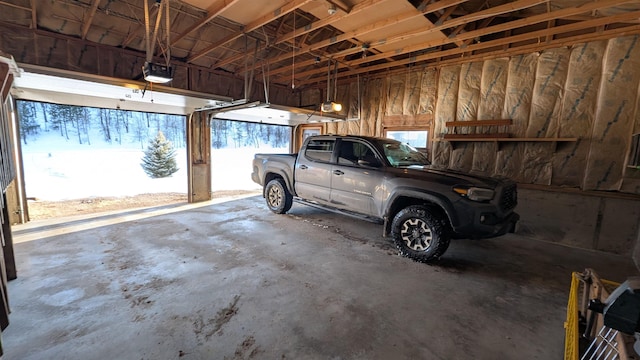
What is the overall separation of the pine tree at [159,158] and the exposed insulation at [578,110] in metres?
13.6

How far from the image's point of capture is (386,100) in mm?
6680

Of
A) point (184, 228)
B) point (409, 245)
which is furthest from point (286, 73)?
point (409, 245)

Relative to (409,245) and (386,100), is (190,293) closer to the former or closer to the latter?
(409,245)

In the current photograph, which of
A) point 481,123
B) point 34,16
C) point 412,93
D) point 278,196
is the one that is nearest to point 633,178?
point 481,123

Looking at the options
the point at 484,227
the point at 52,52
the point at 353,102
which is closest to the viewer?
the point at 484,227

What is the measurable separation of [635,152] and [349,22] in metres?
4.50

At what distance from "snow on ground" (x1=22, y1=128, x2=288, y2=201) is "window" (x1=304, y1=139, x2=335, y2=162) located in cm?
441

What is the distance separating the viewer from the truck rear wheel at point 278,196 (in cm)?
555

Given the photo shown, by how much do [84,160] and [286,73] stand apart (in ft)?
28.3

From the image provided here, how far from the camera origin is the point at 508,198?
11.1 ft

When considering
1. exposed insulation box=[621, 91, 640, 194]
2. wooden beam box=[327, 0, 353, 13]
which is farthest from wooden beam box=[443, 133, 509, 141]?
wooden beam box=[327, 0, 353, 13]

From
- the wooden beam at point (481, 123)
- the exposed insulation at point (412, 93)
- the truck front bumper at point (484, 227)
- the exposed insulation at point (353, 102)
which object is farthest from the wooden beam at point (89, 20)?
the wooden beam at point (481, 123)

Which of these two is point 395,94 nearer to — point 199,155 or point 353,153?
point 353,153

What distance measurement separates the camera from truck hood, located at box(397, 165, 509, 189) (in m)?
3.18
